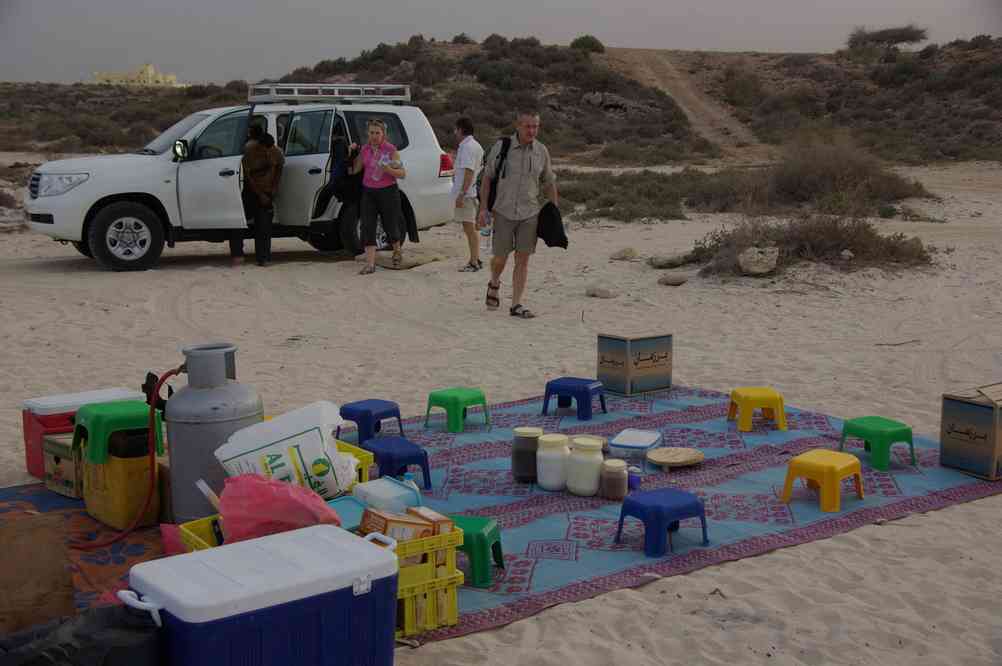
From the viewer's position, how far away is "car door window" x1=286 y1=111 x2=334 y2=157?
42.0ft

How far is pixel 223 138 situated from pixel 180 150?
1.92ft

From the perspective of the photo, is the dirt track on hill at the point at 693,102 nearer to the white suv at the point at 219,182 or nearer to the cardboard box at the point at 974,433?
the white suv at the point at 219,182

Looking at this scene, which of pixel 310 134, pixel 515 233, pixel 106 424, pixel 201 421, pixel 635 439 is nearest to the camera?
pixel 201 421

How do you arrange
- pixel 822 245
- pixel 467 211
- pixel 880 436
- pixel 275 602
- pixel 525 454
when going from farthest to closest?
pixel 467 211 < pixel 822 245 < pixel 880 436 < pixel 525 454 < pixel 275 602

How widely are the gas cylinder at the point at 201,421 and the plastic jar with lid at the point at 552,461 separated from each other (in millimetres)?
1503

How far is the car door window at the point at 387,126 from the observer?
42.6 feet

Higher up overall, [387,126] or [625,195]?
[387,126]

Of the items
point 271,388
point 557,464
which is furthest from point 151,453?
point 271,388

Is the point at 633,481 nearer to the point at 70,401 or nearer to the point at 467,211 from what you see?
the point at 70,401

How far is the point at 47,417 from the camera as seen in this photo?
17.7 feet

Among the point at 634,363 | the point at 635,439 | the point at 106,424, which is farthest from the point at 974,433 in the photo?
the point at 106,424

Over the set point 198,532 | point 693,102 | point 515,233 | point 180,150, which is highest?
point 693,102

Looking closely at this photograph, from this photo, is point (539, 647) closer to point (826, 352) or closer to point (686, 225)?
point (826, 352)

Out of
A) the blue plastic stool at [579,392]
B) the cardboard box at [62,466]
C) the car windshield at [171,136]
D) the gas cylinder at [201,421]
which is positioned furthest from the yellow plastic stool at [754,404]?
the car windshield at [171,136]
